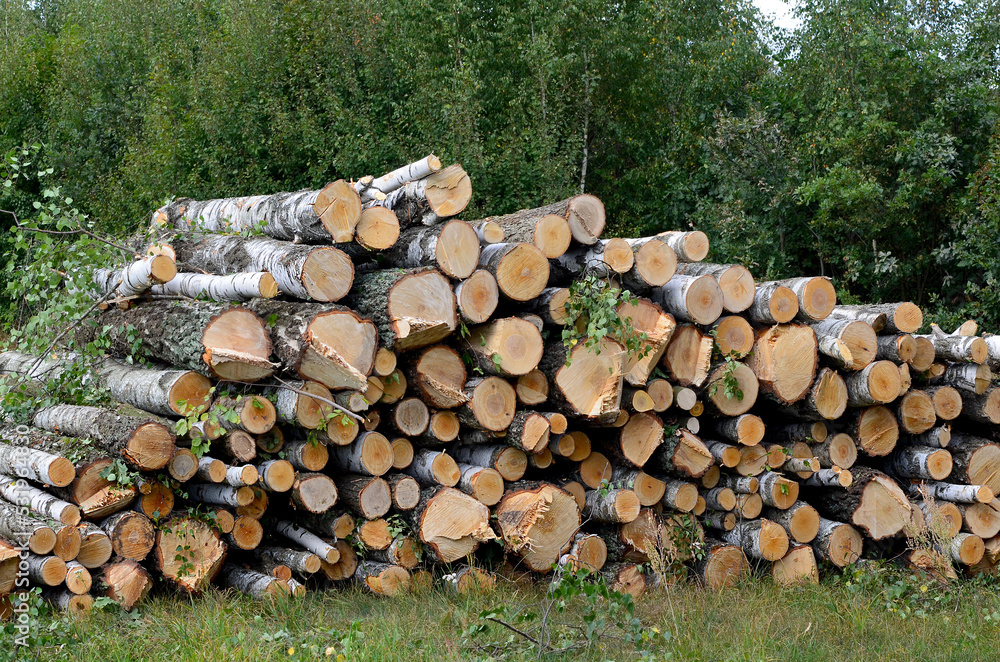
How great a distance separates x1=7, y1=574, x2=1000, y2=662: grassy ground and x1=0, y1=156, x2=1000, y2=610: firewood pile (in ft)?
0.90

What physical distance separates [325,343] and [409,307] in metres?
0.57

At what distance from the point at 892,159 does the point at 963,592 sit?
20.0ft

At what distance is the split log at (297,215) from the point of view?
524 centimetres

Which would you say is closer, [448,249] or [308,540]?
[448,249]

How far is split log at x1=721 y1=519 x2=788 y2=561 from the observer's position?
5742 millimetres

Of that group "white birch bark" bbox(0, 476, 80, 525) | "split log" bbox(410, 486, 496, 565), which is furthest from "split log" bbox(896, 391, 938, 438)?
"white birch bark" bbox(0, 476, 80, 525)

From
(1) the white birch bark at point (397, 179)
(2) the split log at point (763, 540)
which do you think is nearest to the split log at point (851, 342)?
(2) the split log at point (763, 540)

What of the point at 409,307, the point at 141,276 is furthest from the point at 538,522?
the point at 141,276

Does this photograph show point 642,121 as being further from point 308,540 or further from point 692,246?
point 308,540

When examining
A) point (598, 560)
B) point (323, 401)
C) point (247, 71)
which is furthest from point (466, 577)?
point (247, 71)

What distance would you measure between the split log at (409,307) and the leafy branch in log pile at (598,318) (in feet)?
2.68

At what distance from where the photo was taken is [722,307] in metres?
5.80

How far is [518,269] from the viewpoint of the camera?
17.8 ft

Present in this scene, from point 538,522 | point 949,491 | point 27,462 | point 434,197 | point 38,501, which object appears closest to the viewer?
point 38,501
